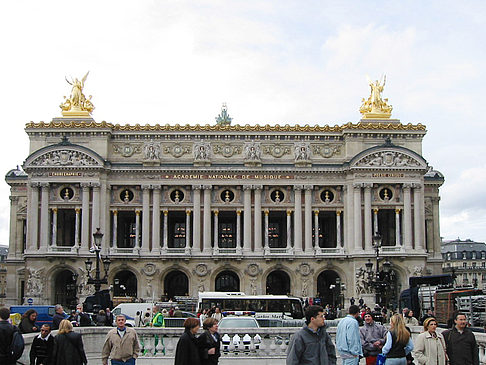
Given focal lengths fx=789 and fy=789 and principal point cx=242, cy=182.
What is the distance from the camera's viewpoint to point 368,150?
253 feet

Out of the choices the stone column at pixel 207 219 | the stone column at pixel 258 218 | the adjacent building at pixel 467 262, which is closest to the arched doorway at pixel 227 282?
the stone column at pixel 207 219

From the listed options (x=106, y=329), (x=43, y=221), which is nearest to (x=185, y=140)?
(x=43, y=221)

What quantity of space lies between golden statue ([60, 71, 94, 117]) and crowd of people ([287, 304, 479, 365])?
209 feet

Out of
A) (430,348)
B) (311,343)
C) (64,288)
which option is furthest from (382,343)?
(64,288)

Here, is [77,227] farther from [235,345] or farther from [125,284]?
[235,345]

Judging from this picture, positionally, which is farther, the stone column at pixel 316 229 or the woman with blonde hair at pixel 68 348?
the stone column at pixel 316 229

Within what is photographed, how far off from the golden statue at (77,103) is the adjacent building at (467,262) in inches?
2570

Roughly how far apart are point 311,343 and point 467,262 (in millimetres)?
115428

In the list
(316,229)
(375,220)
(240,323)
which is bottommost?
(240,323)

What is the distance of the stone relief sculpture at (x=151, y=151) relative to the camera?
78.7m

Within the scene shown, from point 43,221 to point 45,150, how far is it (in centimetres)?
691

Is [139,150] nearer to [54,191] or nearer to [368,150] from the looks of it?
[54,191]

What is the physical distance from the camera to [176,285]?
80.4 m

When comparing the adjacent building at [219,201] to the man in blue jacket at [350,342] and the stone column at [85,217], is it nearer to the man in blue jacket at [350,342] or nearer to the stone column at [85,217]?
the stone column at [85,217]
